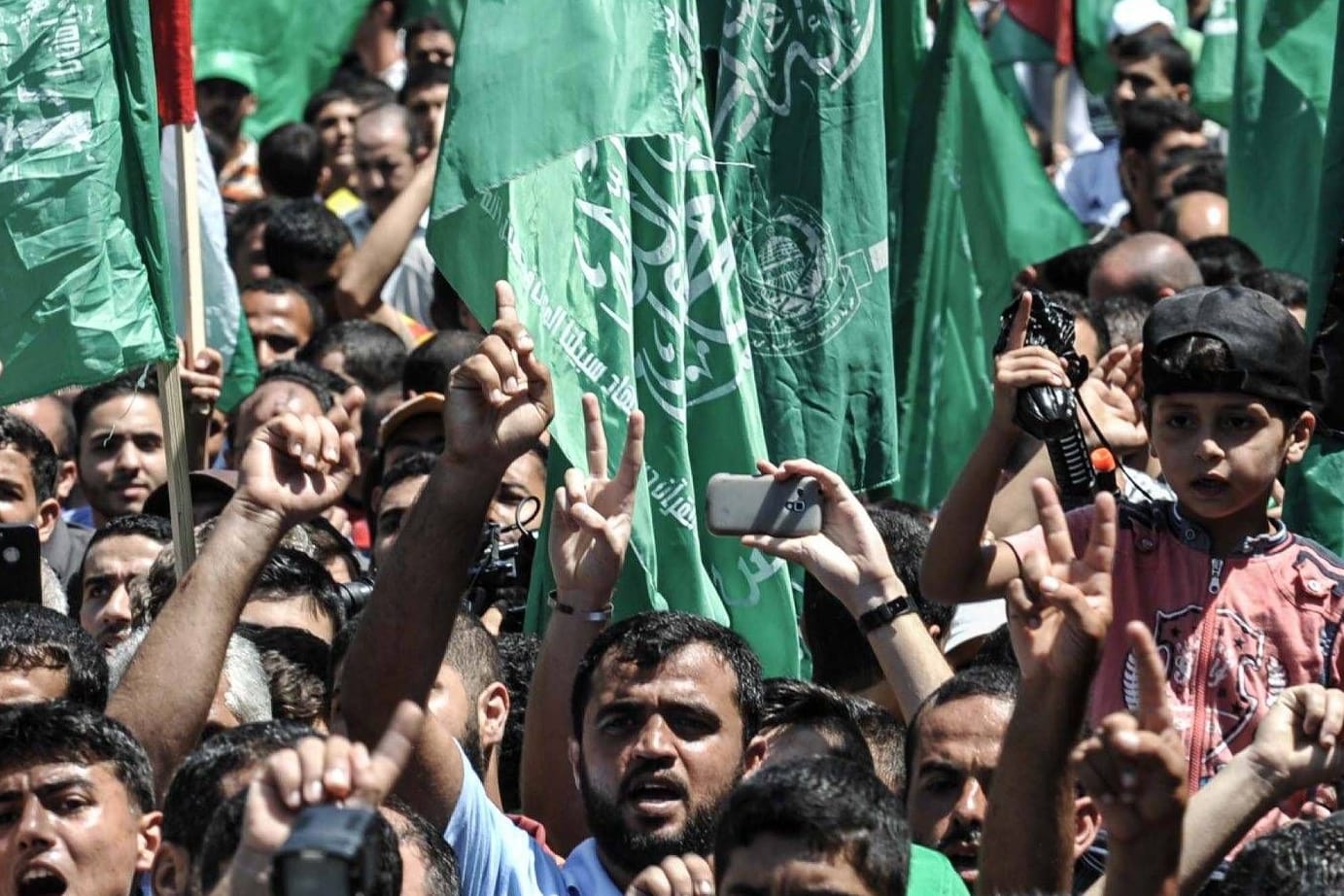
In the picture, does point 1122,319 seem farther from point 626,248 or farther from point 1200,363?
point 1200,363

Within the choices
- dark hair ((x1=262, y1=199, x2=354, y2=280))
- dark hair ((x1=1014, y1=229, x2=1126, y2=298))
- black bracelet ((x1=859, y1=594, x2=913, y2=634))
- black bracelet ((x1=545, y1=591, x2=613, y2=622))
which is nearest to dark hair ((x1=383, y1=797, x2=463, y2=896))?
black bracelet ((x1=545, y1=591, x2=613, y2=622))

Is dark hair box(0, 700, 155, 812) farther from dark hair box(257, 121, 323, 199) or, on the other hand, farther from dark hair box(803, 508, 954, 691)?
dark hair box(257, 121, 323, 199)

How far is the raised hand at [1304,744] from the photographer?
13.5 feet

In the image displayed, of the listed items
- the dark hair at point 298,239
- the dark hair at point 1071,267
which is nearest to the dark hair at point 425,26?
the dark hair at point 298,239

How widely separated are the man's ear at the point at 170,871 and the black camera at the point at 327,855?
1.17 m

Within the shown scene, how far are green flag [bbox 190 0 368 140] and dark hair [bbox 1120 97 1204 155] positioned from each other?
340 centimetres

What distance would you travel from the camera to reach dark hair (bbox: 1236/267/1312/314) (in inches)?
313

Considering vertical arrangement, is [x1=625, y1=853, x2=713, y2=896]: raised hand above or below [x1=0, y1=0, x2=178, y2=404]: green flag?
below

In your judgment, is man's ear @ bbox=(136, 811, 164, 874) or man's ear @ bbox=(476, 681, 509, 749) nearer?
man's ear @ bbox=(136, 811, 164, 874)

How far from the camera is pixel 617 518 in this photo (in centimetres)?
522

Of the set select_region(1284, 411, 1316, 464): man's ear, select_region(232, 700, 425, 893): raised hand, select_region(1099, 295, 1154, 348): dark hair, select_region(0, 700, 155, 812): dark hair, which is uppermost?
select_region(232, 700, 425, 893): raised hand

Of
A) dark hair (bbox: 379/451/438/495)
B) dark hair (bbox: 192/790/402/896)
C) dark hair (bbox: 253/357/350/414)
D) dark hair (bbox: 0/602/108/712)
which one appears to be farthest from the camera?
dark hair (bbox: 253/357/350/414)

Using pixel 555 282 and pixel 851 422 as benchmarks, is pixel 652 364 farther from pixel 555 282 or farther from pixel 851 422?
pixel 851 422

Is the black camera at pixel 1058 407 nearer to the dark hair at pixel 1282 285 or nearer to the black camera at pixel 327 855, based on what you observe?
the black camera at pixel 327 855
